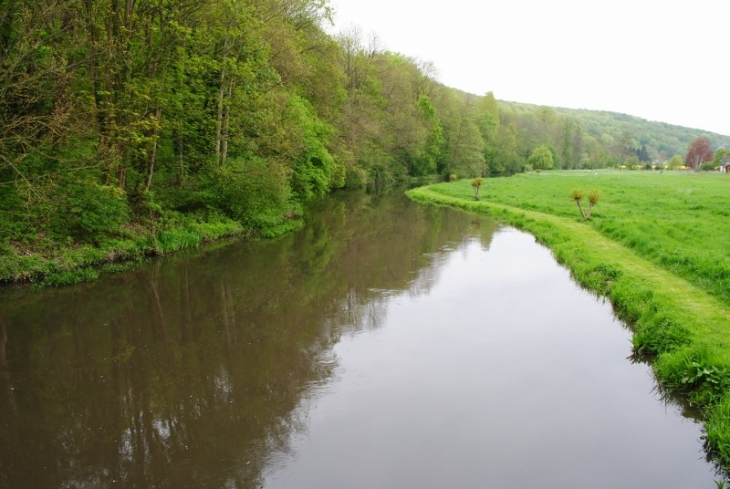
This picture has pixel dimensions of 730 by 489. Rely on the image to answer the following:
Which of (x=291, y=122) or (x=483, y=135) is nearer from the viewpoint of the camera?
(x=291, y=122)

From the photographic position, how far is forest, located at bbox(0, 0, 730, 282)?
12.9 metres

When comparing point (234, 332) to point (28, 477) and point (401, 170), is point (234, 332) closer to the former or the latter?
point (28, 477)

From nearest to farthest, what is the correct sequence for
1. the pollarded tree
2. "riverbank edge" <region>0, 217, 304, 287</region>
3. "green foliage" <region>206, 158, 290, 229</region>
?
"riverbank edge" <region>0, 217, 304, 287</region>, "green foliage" <region>206, 158, 290, 229</region>, the pollarded tree

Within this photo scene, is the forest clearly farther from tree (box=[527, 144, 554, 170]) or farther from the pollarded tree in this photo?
the pollarded tree

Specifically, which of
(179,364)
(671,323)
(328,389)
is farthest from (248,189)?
(671,323)

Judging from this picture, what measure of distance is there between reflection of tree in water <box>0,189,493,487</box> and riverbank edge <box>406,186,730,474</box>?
4.60m

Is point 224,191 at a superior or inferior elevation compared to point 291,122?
inferior

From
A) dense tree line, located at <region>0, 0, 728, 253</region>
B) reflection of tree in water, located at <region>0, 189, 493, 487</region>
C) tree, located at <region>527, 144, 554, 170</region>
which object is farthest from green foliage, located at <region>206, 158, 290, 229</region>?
tree, located at <region>527, 144, 554, 170</region>

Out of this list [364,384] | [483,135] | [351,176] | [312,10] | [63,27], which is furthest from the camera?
[483,135]

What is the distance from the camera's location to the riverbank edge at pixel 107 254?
12.6m

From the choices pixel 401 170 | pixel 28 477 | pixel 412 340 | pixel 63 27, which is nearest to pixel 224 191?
pixel 63 27

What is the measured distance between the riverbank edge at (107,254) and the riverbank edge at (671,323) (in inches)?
499

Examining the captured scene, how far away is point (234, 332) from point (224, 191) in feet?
39.0

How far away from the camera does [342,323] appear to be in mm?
10391
